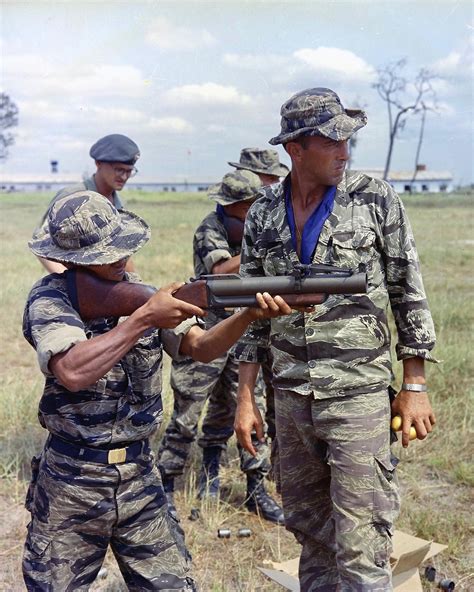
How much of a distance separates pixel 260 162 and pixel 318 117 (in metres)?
2.48

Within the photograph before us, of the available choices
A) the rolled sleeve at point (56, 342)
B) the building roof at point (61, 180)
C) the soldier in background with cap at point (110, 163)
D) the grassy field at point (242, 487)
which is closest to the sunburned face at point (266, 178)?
the soldier in background with cap at point (110, 163)

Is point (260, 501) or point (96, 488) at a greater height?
point (96, 488)

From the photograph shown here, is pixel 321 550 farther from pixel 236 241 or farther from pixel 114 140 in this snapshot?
pixel 114 140

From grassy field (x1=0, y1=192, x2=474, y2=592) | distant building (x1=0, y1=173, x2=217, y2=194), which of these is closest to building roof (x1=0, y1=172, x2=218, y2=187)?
distant building (x1=0, y1=173, x2=217, y2=194)

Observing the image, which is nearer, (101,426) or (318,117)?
(101,426)

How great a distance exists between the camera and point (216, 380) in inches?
194

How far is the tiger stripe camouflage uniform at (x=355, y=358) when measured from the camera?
2.99 metres

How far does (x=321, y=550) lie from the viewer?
3369mm

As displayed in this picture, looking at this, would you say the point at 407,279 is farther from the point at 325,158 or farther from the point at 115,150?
the point at 115,150

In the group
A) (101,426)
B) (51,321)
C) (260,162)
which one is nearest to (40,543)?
(101,426)

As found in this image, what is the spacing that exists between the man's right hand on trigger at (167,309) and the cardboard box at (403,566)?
1707mm

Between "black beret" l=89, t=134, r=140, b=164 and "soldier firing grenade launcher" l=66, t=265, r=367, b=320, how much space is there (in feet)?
8.45

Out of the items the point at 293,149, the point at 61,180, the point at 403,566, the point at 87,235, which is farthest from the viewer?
the point at 61,180

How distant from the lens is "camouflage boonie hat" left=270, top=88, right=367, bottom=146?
304 centimetres
